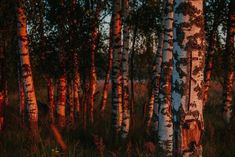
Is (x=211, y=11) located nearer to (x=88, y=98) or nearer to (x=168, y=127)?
(x=88, y=98)

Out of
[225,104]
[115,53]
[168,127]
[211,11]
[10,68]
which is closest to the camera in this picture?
[168,127]

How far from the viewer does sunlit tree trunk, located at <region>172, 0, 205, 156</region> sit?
4.01 metres

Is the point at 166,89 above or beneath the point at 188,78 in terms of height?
beneath

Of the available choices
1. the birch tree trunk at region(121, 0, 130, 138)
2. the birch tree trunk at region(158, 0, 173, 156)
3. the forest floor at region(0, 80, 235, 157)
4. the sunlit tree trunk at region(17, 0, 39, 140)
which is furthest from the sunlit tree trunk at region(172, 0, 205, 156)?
the sunlit tree trunk at region(17, 0, 39, 140)

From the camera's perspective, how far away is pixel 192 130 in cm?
400

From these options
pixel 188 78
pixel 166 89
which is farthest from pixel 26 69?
pixel 188 78

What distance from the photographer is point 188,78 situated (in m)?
4.05

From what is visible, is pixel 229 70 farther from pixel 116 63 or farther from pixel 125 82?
pixel 116 63

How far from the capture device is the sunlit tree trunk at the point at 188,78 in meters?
4.01

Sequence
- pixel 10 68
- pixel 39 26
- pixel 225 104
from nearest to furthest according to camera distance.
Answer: pixel 225 104
pixel 39 26
pixel 10 68

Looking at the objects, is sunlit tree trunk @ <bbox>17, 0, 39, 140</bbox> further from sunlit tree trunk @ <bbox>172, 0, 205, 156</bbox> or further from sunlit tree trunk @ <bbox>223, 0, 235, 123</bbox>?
sunlit tree trunk @ <bbox>172, 0, 205, 156</bbox>

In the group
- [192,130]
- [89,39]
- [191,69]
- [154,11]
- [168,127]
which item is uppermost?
[154,11]

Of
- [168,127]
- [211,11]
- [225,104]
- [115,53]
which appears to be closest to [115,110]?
[115,53]

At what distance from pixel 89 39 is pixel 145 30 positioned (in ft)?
6.64
